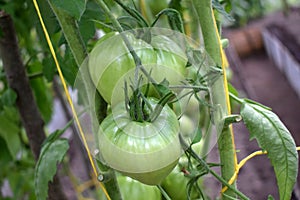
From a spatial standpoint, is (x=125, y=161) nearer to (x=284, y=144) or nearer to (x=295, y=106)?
(x=284, y=144)

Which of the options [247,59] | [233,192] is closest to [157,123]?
[233,192]

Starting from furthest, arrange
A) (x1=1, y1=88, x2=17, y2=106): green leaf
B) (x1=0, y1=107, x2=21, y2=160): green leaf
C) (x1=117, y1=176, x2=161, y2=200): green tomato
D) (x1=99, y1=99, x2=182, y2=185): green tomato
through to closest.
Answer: (x1=0, y1=107, x2=21, y2=160): green leaf < (x1=1, y1=88, x2=17, y2=106): green leaf < (x1=117, y1=176, x2=161, y2=200): green tomato < (x1=99, y1=99, x2=182, y2=185): green tomato


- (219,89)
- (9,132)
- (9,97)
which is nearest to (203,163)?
(219,89)

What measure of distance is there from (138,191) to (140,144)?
0.15 meters

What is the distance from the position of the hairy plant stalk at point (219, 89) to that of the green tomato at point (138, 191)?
3.3 inches

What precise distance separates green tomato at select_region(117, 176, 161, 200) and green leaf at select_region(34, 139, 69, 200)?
13 centimetres

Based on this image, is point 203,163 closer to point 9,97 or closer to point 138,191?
point 138,191

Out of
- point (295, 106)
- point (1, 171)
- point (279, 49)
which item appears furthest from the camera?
point (279, 49)

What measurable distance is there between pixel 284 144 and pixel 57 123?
3.05 metres

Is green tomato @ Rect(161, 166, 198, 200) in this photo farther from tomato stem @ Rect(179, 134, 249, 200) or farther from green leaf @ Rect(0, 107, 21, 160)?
green leaf @ Rect(0, 107, 21, 160)

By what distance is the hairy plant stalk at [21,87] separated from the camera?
899 millimetres

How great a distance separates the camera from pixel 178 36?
1.75 ft

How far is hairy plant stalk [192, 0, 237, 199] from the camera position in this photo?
550mm

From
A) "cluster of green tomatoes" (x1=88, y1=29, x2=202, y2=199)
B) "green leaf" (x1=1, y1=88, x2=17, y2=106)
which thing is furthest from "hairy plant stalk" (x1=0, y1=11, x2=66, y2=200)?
"cluster of green tomatoes" (x1=88, y1=29, x2=202, y2=199)
